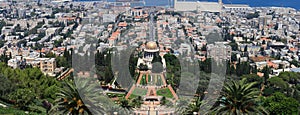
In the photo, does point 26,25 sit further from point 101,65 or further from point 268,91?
point 268,91

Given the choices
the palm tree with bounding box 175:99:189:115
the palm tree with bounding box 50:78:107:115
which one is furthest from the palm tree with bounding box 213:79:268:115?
the palm tree with bounding box 175:99:189:115

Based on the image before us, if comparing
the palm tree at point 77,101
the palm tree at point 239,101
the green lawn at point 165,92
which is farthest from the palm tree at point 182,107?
the palm tree at point 77,101

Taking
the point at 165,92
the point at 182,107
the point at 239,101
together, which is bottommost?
the point at 165,92

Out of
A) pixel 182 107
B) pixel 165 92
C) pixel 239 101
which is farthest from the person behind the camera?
pixel 165 92

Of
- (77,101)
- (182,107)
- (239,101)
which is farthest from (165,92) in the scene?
(77,101)

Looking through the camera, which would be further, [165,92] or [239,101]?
[165,92]

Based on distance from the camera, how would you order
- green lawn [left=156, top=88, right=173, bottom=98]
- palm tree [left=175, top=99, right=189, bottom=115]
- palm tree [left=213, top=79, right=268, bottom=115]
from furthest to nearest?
green lawn [left=156, top=88, right=173, bottom=98], palm tree [left=175, top=99, right=189, bottom=115], palm tree [left=213, top=79, right=268, bottom=115]

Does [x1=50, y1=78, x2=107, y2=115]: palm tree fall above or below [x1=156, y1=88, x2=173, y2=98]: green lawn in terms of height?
above

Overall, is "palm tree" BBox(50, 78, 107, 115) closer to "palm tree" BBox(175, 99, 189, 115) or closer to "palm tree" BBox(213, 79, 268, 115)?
"palm tree" BBox(213, 79, 268, 115)

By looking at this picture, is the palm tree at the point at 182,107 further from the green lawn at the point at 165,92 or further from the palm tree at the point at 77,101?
the palm tree at the point at 77,101

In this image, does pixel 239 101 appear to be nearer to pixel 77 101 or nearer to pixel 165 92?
→ pixel 77 101

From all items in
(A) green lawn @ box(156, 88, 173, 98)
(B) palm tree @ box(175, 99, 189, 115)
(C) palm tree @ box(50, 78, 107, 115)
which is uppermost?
(C) palm tree @ box(50, 78, 107, 115)
